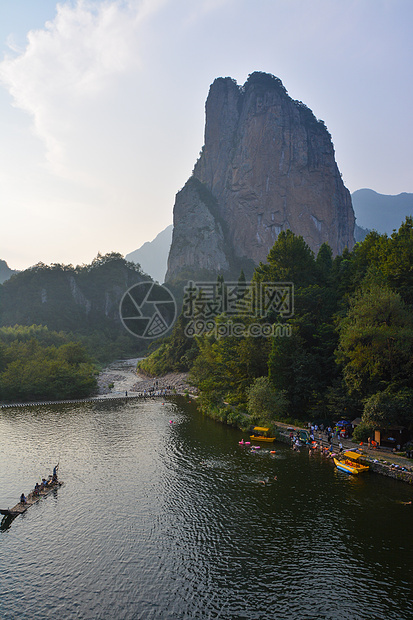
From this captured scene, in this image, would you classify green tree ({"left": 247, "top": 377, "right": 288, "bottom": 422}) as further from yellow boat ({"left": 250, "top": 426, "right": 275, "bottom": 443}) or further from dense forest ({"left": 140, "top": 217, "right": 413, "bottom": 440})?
yellow boat ({"left": 250, "top": 426, "right": 275, "bottom": 443})

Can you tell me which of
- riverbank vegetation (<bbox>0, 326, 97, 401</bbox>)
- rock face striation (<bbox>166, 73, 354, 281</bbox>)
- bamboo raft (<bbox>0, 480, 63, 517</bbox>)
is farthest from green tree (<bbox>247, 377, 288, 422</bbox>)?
rock face striation (<bbox>166, 73, 354, 281</bbox>)

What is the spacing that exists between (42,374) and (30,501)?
34752 mm

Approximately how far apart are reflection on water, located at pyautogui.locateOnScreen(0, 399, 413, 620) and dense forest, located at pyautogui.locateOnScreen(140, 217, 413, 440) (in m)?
6.84

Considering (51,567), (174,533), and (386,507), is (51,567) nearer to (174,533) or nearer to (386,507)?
(174,533)

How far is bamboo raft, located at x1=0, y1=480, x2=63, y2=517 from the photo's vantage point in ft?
68.5

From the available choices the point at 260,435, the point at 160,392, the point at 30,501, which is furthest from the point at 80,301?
the point at 30,501

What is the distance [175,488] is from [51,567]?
31.3 feet

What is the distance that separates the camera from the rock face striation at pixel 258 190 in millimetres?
168125

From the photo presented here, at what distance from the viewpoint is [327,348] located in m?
38.2

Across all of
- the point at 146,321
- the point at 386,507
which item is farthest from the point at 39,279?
the point at 386,507
